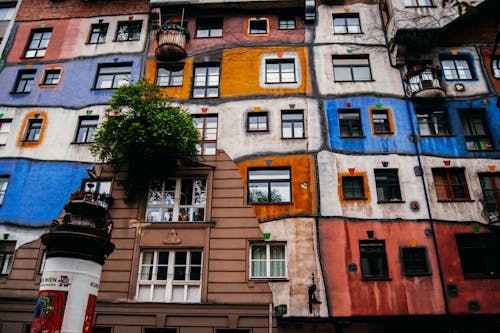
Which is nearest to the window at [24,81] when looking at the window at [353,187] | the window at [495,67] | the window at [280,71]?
the window at [280,71]

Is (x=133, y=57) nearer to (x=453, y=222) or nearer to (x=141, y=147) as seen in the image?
(x=141, y=147)

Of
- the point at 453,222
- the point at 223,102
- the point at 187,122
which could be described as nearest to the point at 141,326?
the point at 187,122

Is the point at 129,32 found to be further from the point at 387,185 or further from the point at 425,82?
the point at 387,185

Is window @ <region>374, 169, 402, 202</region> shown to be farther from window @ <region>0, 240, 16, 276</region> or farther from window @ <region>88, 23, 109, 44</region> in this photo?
window @ <region>88, 23, 109, 44</region>

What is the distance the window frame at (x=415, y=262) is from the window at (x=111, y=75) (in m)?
16.0

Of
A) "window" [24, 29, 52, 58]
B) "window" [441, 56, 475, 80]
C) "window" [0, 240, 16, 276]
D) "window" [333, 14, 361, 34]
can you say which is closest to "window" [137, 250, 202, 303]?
"window" [0, 240, 16, 276]

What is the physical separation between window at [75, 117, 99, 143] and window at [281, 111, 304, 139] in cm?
945

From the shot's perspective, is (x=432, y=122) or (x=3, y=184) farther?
(x=3, y=184)

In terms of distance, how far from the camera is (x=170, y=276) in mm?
16391

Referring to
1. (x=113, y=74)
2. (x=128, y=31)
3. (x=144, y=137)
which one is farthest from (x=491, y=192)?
(x=128, y=31)

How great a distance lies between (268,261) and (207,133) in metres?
6.81

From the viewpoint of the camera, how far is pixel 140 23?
22.9m

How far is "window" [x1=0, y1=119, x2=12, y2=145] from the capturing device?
20312 millimetres

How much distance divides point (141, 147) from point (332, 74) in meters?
10.0
